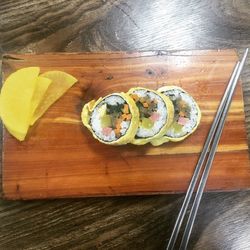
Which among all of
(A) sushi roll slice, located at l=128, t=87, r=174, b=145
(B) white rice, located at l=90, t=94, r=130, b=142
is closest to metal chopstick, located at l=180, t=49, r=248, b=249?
(A) sushi roll slice, located at l=128, t=87, r=174, b=145

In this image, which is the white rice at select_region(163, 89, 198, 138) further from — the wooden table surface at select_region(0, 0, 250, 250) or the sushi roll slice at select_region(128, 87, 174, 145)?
the wooden table surface at select_region(0, 0, 250, 250)

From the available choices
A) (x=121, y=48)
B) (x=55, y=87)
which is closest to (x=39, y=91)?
(x=55, y=87)

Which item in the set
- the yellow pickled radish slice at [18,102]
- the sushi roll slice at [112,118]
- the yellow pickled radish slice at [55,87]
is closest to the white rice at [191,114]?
the sushi roll slice at [112,118]

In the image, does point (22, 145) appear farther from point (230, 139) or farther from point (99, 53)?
point (230, 139)

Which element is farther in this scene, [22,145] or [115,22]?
[115,22]

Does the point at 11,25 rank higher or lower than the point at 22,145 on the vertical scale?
higher

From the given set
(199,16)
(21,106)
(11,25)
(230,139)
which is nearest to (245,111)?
(230,139)

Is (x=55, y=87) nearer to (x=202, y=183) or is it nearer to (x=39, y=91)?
(x=39, y=91)
